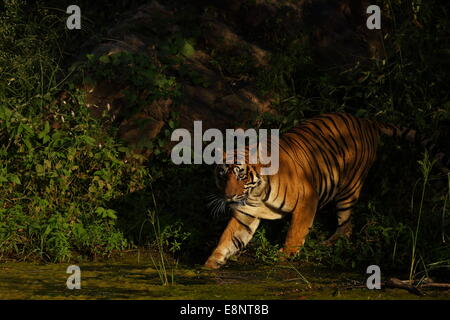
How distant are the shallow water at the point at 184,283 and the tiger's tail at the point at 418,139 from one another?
1352 millimetres

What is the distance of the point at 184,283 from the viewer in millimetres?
5234

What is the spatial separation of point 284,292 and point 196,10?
4.08 m

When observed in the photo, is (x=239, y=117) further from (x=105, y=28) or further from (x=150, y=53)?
(x=105, y=28)

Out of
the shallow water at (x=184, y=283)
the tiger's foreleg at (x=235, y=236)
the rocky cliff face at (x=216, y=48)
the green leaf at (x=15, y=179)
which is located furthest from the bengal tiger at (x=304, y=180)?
the green leaf at (x=15, y=179)

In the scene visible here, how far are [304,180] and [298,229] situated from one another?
1.35 ft

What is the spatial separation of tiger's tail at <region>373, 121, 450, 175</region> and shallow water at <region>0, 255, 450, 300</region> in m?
1.35

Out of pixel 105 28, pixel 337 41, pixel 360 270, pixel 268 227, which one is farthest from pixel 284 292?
pixel 105 28

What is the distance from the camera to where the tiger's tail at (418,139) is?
641 centimetres

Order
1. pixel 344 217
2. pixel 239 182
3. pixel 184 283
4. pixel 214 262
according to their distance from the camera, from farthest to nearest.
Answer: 1. pixel 344 217
2. pixel 214 262
3. pixel 239 182
4. pixel 184 283

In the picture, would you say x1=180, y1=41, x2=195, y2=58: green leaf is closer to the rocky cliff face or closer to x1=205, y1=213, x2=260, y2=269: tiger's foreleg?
the rocky cliff face

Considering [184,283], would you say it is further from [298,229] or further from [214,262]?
[298,229]

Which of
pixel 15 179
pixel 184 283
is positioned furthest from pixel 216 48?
pixel 184 283

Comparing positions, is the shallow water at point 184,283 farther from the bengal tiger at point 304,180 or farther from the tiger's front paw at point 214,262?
the bengal tiger at point 304,180

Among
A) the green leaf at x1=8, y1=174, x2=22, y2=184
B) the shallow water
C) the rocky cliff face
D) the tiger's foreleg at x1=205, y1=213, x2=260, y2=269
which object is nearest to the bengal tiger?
the tiger's foreleg at x1=205, y1=213, x2=260, y2=269
